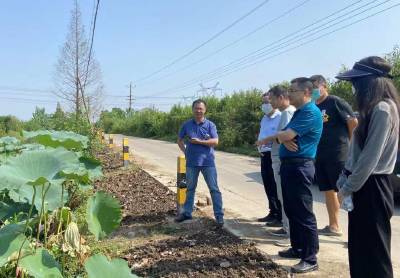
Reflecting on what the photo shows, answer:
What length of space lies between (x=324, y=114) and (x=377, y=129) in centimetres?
211

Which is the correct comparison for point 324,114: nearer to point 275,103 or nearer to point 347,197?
point 275,103

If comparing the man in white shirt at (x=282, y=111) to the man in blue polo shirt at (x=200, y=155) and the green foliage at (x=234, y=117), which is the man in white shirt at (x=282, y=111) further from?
the green foliage at (x=234, y=117)

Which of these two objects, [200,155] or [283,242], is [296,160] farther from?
[200,155]

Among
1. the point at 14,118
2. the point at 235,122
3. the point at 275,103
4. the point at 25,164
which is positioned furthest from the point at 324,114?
the point at 14,118

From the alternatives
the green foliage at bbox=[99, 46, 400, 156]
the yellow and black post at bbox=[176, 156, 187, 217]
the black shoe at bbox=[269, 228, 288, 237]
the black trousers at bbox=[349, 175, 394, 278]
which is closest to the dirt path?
the yellow and black post at bbox=[176, 156, 187, 217]

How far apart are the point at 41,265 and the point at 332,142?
3.45 m

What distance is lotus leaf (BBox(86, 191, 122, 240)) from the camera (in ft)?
9.80

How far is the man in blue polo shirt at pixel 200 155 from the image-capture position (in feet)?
15.8

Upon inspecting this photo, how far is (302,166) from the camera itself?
11.2 ft

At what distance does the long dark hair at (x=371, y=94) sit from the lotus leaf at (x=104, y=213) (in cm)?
206

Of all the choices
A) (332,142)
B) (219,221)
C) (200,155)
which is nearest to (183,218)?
(219,221)

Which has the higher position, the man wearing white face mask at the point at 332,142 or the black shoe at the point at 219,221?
the man wearing white face mask at the point at 332,142

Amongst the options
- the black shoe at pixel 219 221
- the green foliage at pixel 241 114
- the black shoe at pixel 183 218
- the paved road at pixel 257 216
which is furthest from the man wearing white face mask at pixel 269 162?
the green foliage at pixel 241 114

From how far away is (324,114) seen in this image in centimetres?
439
